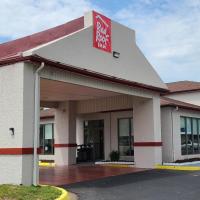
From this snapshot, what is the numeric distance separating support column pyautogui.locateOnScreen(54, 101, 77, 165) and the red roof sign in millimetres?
7586

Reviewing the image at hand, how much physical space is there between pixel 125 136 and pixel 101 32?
9.51 meters

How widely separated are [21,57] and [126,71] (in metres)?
7.20

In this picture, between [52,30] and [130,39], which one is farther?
[130,39]

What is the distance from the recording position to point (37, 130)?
13.2m

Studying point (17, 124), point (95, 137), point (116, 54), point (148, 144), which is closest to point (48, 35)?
point (116, 54)

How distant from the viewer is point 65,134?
24406 millimetres

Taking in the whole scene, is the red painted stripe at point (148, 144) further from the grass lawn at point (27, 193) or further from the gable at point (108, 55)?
the grass lawn at point (27, 193)

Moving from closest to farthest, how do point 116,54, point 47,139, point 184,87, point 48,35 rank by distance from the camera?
point 48,35 < point 116,54 < point 47,139 < point 184,87

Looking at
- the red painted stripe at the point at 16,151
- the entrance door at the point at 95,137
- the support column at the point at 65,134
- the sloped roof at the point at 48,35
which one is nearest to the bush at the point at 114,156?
the support column at the point at 65,134

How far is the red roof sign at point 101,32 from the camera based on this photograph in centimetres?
1720

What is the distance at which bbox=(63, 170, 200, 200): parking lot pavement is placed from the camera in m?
11.5

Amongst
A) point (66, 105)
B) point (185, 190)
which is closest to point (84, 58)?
point (185, 190)

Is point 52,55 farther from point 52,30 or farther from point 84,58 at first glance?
point 52,30

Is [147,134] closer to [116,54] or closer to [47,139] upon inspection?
[116,54]
